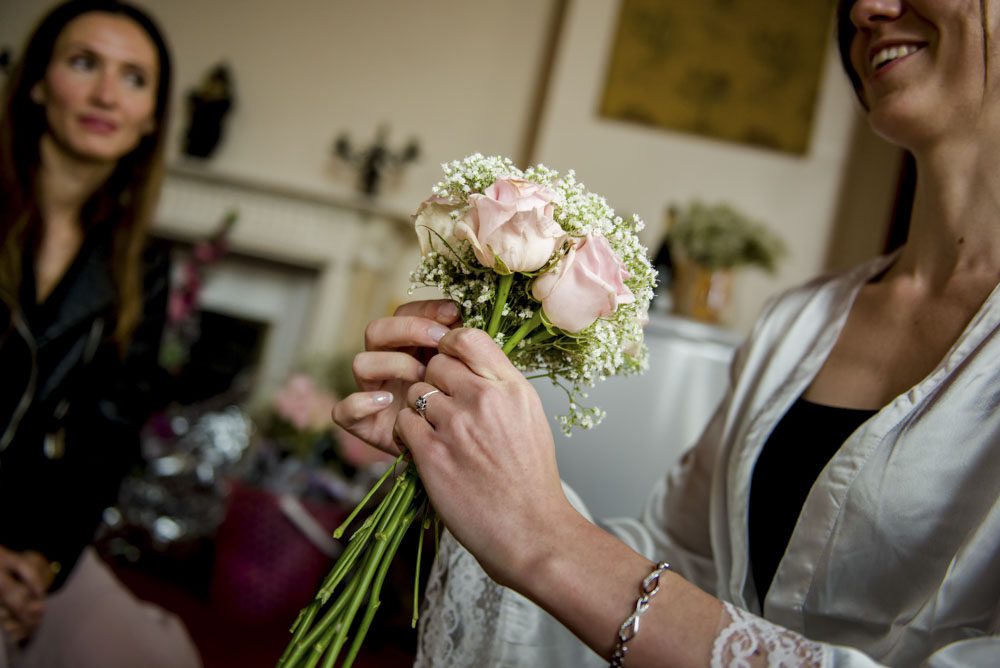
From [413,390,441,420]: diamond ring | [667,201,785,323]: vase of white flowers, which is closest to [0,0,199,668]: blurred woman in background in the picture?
[413,390,441,420]: diamond ring

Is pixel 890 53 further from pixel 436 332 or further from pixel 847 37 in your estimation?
pixel 436 332

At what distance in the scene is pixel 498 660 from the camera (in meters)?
0.97

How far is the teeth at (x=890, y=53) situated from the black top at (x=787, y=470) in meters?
0.48

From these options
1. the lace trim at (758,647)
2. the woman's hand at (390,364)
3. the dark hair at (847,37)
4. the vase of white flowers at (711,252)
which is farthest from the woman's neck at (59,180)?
the vase of white flowers at (711,252)

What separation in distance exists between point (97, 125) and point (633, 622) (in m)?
1.66

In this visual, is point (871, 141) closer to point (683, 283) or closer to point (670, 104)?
point (670, 104)

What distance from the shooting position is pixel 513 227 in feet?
2.41

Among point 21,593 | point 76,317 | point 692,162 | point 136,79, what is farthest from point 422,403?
point 692,162

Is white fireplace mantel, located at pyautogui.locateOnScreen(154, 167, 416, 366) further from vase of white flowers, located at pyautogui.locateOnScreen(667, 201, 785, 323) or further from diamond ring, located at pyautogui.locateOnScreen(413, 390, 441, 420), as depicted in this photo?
diamond ring, located at pyautogui.locateOnScreen(413, 390, 441, 420)

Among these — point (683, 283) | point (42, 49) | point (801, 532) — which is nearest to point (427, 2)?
point (683, 283)

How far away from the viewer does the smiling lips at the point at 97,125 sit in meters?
1.75

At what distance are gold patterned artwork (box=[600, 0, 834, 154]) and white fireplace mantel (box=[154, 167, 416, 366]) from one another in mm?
1556

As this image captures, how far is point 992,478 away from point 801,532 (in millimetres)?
232

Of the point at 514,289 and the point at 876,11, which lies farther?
the point at 876,11
